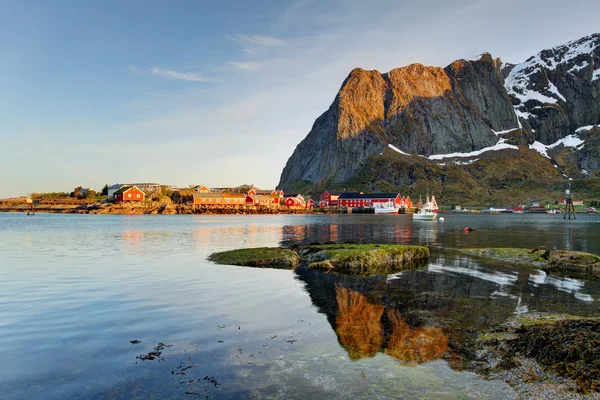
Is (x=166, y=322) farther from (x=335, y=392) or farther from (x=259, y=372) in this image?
(x=335, y=392)

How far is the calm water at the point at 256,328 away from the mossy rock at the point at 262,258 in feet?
8.72

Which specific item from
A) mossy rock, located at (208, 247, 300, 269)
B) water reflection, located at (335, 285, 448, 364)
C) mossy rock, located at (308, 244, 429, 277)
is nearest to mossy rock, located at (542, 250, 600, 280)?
mossy rock, located at (308, 244, 429, 277)

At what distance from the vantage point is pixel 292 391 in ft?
33.8

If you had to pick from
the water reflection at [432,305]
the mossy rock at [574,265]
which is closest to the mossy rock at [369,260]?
the water reflection at [432,305]

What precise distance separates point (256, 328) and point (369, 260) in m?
17.5

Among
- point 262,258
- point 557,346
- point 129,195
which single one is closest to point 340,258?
point 262,258

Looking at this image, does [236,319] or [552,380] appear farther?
[236,319]

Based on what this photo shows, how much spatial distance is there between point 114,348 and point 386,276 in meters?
18.9

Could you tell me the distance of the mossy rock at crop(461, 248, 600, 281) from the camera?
29261 millimetres

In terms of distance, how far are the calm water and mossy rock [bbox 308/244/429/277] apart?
2287 mm

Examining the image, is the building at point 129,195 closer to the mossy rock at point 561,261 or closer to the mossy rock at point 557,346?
the mossy rock at point 561,261

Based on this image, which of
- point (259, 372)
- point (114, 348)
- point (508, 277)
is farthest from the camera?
point (508, 277)

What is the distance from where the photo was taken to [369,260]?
3188 cm

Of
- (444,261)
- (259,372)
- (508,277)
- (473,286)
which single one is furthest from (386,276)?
(259,372)
